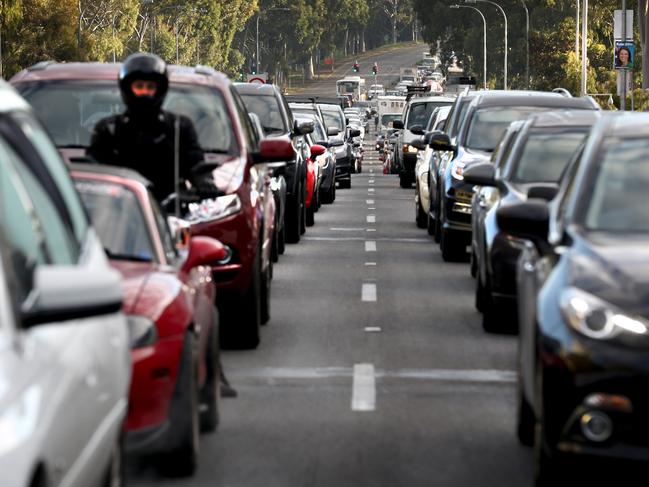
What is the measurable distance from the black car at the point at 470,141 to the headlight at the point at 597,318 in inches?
488

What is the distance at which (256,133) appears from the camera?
51.9 ft

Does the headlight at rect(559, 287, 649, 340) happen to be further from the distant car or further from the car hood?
the distant car

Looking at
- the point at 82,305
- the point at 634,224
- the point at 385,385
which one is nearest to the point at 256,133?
the point at 385,385

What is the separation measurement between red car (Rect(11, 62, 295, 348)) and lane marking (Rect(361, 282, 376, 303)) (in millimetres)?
2717

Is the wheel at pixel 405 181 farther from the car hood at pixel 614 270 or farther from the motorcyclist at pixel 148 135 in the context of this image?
the car hood at pixel 614 270

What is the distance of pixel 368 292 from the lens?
16.8 metres

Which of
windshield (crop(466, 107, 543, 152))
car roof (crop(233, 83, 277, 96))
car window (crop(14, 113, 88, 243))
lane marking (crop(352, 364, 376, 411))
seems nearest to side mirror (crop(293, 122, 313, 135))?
car roof (crop(233, 83, 277, 96))

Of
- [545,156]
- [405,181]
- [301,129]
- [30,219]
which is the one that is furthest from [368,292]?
[405,181]

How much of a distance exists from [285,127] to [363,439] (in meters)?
12.7

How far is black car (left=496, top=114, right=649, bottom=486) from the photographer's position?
667 centimetres

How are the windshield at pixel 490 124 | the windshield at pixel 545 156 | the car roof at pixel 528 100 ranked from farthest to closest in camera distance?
the windshield at pixel 490 124, the car roof at pixel 528 100, the windshield at pixel 545 156

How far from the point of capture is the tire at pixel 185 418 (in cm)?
780

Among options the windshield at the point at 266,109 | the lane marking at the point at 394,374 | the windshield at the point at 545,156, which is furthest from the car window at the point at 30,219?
the windshield at the point at 266,109

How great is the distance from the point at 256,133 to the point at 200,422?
681 cm
